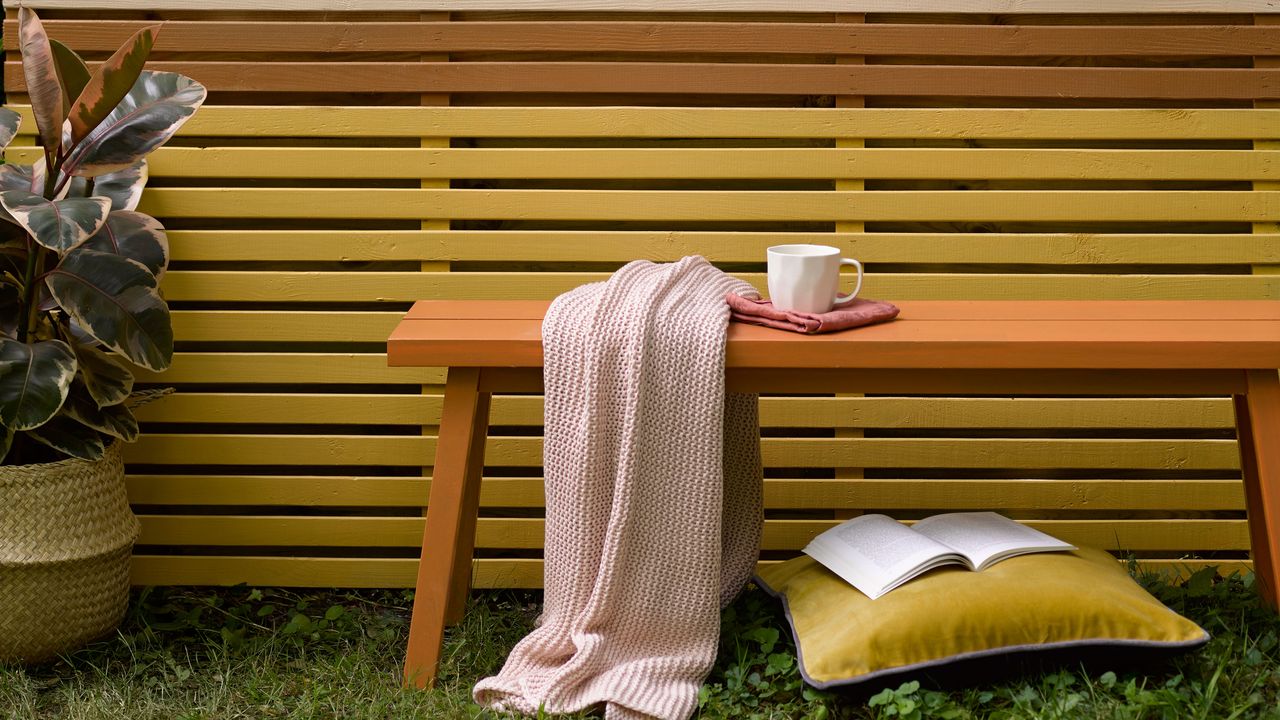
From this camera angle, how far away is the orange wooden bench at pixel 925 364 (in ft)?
6.80

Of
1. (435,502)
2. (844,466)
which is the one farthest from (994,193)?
(435,502)

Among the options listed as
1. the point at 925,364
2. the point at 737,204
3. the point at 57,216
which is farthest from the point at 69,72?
the point at 925,364

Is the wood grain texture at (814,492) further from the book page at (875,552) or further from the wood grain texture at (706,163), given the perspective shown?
the wood grain texture at (706,163)

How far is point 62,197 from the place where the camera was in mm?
2262

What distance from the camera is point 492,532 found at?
9.14 ft

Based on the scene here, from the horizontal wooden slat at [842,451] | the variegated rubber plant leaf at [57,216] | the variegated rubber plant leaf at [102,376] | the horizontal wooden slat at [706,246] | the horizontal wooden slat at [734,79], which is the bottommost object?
the horizontal wooden slat at [842,451]

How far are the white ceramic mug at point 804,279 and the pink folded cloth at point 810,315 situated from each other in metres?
0.02

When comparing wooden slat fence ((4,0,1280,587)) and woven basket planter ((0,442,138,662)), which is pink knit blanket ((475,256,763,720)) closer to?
wooden slat fence ((4,0,1280,587))

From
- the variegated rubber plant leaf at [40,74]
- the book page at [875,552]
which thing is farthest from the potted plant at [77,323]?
the book page at [875,552]

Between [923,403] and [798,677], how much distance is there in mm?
810

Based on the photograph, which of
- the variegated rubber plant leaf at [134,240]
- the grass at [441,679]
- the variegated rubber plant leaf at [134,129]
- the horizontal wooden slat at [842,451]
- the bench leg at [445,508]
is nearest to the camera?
the grass at [441,679]

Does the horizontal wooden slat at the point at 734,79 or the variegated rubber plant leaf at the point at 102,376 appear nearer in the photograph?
the variegated rubber plant leaf at the point at 102,376

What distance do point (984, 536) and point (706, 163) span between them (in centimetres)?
104

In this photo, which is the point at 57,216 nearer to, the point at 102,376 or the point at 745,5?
the point at 102,376
